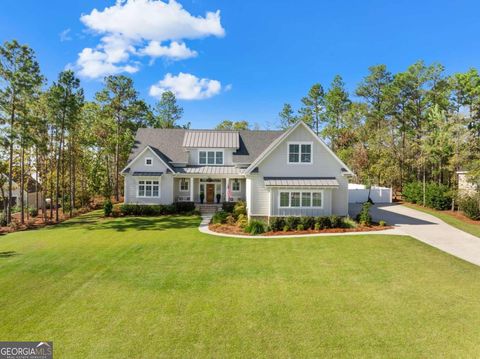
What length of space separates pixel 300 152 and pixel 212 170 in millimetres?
10985

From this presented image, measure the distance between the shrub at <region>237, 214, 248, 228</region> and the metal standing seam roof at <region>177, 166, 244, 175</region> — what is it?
7.21 meters

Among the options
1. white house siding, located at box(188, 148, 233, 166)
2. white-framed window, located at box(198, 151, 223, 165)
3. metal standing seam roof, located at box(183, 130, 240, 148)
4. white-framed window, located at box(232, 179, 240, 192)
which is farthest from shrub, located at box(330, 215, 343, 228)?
white-framed window, located at box(198, 151, 223, 165)

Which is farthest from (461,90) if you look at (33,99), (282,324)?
(33,99)

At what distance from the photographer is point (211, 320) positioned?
27.2 ft

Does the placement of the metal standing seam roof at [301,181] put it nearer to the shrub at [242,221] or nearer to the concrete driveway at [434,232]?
the shrub at [242,221]

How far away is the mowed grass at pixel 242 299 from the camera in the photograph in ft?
23.5

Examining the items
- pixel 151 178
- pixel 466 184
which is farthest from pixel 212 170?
pixel 466 184

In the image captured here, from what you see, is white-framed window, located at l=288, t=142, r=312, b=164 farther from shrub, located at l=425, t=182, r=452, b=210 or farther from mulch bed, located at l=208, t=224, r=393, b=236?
shrub, located at l=425, t=182, r=452, b=210

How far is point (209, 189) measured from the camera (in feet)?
101

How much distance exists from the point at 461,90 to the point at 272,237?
3316cm

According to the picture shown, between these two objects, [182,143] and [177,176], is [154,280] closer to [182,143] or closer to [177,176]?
[177,176]

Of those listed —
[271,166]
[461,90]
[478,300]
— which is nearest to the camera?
[478,300]

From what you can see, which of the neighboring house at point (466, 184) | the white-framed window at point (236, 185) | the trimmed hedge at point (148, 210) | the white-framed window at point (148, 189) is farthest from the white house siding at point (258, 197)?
the neighboring house at point (466, 184)

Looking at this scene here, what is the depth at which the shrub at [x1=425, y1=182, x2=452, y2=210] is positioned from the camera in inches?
1103
